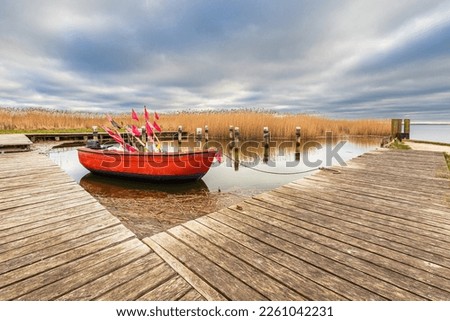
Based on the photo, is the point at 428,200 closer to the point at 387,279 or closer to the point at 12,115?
the point at 387,279

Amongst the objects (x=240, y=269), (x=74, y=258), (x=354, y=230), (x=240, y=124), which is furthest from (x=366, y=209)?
(x=240, y=124)

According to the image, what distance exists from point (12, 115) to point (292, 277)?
25917mm

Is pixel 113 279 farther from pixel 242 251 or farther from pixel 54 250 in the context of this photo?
pixel 242 251

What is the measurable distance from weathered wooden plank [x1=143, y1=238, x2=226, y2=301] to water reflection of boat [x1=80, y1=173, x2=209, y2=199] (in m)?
5.02


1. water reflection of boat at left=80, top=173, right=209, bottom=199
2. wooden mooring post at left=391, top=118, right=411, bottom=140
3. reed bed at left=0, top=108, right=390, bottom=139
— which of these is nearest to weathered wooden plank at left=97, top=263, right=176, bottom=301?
water reflection of boat at left=80, top=173, right=209, bottom=199

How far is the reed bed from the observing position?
766 inches

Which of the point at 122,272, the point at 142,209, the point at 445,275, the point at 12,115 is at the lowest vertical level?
the point at 142,209

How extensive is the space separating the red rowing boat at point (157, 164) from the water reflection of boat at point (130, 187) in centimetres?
26

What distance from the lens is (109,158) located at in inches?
302

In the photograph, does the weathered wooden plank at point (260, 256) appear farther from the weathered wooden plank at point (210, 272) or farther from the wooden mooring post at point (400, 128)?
the wooden mooring post at point (400, 128)

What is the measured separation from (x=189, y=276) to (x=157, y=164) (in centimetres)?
580

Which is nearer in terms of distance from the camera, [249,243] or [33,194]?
[249,243]

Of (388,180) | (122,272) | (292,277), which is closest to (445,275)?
(292,277)

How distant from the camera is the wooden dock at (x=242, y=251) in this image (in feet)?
5.27
